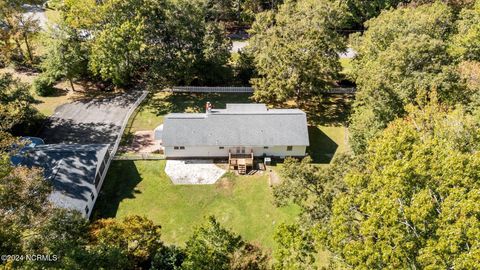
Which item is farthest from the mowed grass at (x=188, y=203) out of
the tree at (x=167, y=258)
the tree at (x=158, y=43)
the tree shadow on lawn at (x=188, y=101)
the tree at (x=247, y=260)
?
the tree at (x=158, y=43)

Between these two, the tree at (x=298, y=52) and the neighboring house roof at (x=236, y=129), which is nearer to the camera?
the neighboring house roof at (x=236, y=129)

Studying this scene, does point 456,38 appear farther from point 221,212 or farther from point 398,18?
point 221,212

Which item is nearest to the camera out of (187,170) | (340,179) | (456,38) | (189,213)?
(340,179)

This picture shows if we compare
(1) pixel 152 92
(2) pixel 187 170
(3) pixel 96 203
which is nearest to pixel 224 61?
(1) pixel 152 92

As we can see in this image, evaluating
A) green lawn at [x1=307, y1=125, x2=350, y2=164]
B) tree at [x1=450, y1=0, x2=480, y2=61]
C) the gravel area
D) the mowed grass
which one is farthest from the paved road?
tree at [x1=450, y1=0, x2=480, y2=61]

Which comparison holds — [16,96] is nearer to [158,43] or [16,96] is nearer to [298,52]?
[158,43]

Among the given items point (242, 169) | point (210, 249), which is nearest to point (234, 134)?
point (242, 169)

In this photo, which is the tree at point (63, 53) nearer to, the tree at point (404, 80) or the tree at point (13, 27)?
the tree at point (13, 27)
